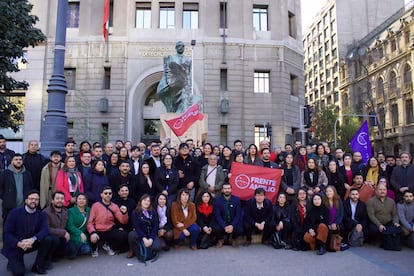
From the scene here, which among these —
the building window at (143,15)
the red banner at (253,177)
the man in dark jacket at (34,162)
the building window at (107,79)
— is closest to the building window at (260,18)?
the building window at (143,15)

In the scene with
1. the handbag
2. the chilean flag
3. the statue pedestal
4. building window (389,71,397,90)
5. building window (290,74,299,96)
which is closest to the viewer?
the handbag

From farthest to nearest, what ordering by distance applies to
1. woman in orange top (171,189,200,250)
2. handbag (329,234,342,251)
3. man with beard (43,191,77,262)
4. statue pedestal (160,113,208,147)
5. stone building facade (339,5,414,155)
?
stone building facade (339,5,414,155) < statue pedestal (160,113,208,147) < woman in orange top (171,189,200,250) < handbag (329,234,342,251) < man with beard (43,191,77,262)

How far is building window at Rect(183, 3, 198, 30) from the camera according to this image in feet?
93.0

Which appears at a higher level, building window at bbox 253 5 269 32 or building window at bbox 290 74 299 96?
building window at bbox 253 5 269 32

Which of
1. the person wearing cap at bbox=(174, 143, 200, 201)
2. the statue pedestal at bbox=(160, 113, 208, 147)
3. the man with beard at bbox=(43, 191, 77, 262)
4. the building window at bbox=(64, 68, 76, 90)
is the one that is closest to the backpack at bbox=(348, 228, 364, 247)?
the person wearing cap at bbox=(174, 143, 200, 201)

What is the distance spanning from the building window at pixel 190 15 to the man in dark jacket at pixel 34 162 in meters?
22.8

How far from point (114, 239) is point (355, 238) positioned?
5.05 metres

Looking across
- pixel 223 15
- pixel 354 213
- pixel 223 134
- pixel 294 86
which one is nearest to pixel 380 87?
pixel 294 86

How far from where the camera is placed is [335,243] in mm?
7051

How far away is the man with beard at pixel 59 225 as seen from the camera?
6.12m

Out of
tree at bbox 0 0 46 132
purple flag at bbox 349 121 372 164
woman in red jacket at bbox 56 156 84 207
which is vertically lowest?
woman in red jacket at bbox 56 156 84 207

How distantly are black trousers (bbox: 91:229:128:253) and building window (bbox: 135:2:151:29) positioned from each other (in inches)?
941

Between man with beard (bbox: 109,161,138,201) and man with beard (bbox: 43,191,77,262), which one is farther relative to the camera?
man with beard (bbox: 109,161,138,201)

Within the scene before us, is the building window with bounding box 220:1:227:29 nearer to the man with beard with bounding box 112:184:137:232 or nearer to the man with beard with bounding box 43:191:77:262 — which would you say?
the man with beard with bounding box 112:184:137:232
